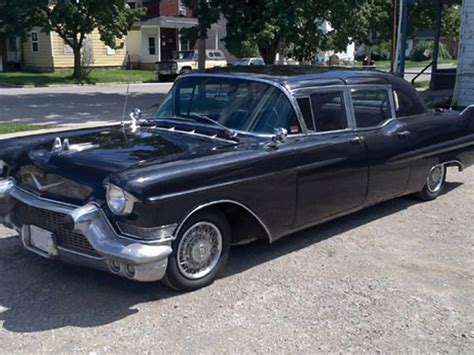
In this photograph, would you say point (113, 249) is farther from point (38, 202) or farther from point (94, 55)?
point (94, 55)

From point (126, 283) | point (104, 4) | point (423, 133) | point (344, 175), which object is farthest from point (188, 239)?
point (104, 4)

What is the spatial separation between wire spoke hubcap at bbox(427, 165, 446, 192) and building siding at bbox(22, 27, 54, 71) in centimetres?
3026

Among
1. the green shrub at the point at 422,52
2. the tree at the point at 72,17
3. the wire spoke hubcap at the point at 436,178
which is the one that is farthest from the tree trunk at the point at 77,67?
the green shrub at the point at 422,52

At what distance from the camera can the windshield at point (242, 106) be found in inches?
188

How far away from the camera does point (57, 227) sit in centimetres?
407

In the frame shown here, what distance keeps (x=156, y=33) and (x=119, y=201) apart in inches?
1453

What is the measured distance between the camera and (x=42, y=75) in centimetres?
3122

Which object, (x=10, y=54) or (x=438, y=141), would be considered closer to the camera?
(x=438, y=141)

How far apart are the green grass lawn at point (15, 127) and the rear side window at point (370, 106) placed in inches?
327

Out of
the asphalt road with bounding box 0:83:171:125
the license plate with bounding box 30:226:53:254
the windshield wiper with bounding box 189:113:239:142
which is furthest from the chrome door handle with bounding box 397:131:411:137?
the asphalt road with bounding box 0:83:171:125

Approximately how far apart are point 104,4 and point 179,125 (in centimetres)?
2470

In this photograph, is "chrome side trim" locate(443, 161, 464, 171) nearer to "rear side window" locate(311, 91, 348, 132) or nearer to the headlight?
"rear side window" locate(311, 91, 348, 132)

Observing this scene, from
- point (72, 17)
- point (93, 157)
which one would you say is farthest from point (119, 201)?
point (72, 17)

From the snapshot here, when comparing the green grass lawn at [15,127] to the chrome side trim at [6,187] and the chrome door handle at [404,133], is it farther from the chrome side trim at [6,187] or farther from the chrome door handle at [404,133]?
the chrome door handle at [404,133]
